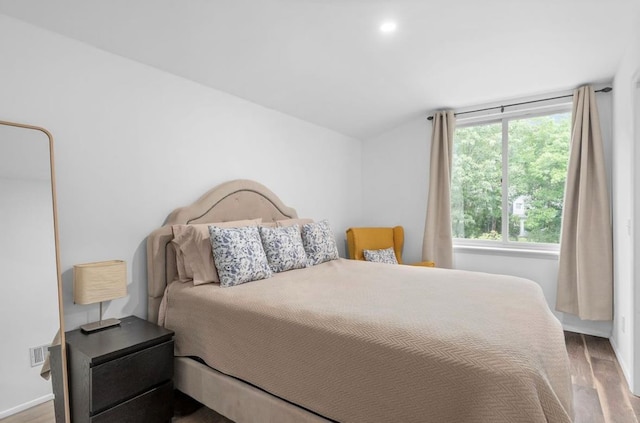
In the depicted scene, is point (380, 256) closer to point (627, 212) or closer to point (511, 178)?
point (511, 178)

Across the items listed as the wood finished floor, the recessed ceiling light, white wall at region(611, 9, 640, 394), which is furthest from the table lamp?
white wall at region(611, 9, 640, 394)

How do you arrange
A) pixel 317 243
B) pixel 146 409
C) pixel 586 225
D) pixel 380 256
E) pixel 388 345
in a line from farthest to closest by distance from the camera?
1. pixel 380 256
2. pixel 586 225
3. pixel 317 243
4. pixel 146 409
5. pixel 388 345

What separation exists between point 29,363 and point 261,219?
176cm

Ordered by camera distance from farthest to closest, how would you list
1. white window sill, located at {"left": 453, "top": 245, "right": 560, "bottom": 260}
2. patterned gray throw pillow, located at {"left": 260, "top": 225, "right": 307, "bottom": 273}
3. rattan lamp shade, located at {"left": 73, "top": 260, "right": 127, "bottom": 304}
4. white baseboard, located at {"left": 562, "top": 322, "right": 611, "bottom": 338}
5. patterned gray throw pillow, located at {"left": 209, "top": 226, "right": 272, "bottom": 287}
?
white window sill, located at {"left": 453, "top": 245, "right": 560, "bottom": 260}, white baseboard, located at {"left": 562, "top": 322, "right": 611, "bottom": 338}, patterned gray throw pillow, located at {"left": 260, "top": 225, "right": 307, "bottom": 273}, patterned gray throw pillow, located at {"left": 209, "top": 226, "right": 272, "bottom": 287}, rattan lamp shade, located at {"left": 73, "top": 260, "right": 127, "bottom": 304}

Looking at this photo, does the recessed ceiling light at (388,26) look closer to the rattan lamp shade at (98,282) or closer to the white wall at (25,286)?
the white wall at (25,286)

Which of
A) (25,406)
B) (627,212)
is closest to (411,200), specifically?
(627,212)

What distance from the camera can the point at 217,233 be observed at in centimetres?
230

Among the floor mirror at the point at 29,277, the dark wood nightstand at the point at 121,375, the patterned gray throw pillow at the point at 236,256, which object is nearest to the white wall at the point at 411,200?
the patterned gray throw pillow at the point at 236,256

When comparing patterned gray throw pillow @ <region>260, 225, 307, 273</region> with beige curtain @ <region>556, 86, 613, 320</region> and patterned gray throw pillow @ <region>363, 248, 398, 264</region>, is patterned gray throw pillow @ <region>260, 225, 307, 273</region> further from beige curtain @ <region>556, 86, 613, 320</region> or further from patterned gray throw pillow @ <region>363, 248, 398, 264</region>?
beige curtain @ <region>556, 86, 613, 320</region>

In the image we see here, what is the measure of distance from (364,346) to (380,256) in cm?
255

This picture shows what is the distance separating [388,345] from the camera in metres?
1.38

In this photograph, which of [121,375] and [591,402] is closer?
[121,375]

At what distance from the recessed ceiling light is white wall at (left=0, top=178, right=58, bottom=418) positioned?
2.16 metres

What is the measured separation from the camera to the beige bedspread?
1.18m
